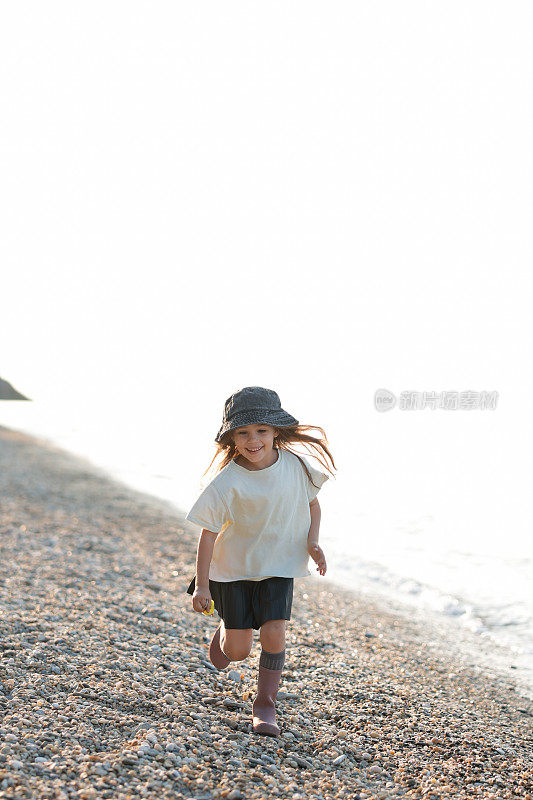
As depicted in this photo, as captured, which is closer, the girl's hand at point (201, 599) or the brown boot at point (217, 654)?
the girl's hand at point (201, 599)

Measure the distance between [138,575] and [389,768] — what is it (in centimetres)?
383

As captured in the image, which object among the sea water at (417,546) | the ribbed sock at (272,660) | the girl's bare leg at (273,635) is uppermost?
the girl's bare leg at (273,635)

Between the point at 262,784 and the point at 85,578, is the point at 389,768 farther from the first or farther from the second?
the point at 85,578

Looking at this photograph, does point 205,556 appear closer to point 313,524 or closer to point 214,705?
point 313,524

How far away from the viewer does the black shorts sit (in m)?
3.39

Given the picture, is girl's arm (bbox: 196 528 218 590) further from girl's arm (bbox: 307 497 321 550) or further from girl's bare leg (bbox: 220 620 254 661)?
girl's arm (bbox: 307 497 321 550)

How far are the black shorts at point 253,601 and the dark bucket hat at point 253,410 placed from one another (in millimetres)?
754

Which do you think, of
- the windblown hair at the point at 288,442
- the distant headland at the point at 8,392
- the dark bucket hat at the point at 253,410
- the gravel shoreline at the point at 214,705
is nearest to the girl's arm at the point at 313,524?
the windblown hair at the point at 288,442

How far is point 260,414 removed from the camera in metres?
3.33

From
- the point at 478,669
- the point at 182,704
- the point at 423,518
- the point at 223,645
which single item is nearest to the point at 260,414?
the point at 223,645

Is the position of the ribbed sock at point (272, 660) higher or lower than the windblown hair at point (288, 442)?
lower

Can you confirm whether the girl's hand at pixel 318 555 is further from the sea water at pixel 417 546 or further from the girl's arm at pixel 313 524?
the sea water at pixel 417 546

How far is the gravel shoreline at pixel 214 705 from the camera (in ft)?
9.43

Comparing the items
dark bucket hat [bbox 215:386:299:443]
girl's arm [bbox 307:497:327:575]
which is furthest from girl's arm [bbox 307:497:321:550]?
dark bucket hat [bbox 215:386:299:443]
